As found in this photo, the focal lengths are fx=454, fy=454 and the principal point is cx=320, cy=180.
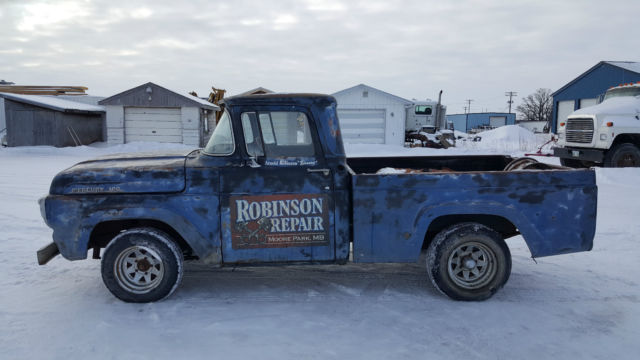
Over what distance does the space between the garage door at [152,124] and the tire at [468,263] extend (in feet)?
79.3

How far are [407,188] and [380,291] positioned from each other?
1155 mm

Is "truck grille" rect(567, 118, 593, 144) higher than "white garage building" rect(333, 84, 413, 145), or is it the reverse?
"white garage building" rect(333, 84, 413, 145)

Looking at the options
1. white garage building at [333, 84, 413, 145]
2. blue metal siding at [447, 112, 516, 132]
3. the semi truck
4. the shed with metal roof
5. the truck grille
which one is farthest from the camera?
blue metal siding at [447, 112, 516, 132]

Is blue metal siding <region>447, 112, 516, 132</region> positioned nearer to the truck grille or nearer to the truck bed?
the truck grille

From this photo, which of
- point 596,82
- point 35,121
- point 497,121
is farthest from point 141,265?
point 497,121

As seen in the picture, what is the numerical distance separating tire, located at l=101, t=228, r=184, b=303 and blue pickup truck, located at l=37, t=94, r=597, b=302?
11 mm

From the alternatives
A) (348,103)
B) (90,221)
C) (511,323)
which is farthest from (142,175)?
(348,103)

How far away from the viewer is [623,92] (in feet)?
45.5

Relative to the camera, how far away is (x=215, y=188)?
438cm

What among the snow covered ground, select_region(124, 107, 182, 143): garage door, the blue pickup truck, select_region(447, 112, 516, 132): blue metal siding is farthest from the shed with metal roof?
select_region(447, 112, 516, 132): blue metal siding

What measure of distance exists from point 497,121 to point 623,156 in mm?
64652

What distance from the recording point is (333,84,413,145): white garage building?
85.1ft

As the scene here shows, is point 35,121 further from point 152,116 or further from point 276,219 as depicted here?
point 276,219

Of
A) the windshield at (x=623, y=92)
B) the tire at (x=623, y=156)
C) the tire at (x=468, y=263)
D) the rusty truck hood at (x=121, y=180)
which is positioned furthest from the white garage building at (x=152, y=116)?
the tire at (x=468, y=263)
